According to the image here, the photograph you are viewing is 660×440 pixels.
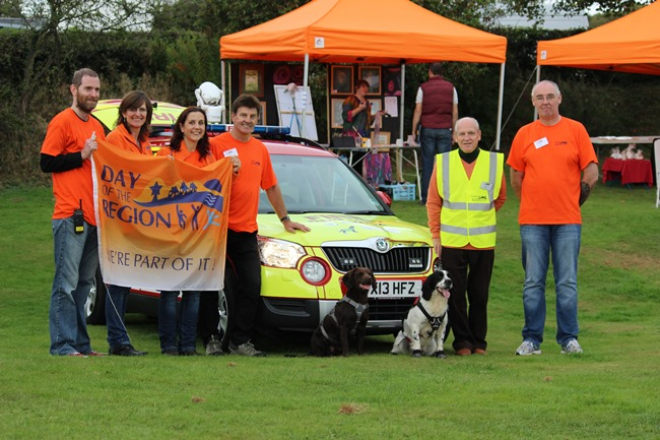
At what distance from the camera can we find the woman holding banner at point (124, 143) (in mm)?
8758

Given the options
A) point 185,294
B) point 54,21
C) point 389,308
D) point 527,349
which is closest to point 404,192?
point 54,21

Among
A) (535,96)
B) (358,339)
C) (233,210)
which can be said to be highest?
(535,96)

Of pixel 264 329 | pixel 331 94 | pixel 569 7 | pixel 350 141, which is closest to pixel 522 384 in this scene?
pixel 264 329

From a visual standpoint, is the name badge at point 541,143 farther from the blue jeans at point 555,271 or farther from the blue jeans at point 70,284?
the blue jeans at point 70,284

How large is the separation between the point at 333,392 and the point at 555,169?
3066 mm

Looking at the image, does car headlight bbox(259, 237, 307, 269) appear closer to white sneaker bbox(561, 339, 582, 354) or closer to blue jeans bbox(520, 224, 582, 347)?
blue jeans bbox(520, 224, 582, 347)

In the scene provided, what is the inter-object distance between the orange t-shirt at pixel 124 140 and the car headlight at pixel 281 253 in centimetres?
126

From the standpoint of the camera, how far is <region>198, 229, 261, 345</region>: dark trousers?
9.22 meters

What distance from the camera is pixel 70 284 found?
8500 mm

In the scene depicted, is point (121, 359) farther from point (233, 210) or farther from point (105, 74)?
point (105, 74)

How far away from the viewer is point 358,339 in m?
9.48

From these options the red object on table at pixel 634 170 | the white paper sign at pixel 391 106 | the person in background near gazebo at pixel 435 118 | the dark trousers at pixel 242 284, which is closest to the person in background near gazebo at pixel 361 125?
A: the white paper sign at pixel 391 106

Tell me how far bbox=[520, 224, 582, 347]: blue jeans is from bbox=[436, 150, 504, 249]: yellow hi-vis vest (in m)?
0.33

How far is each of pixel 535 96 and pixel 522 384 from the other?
2.76m
